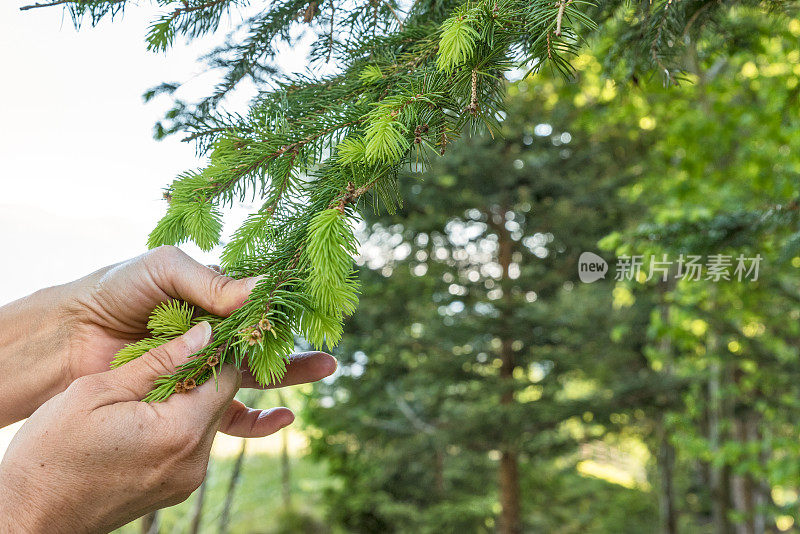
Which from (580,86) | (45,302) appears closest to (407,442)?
(580,86)

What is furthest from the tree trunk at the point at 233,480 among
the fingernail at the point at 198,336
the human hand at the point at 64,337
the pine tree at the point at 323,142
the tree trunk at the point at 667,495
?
the tree trunk at the point at 667,495

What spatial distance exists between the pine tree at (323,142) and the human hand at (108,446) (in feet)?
0.12

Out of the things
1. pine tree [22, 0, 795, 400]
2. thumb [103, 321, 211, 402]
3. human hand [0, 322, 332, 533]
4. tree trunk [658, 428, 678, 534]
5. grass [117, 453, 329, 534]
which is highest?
pine tree [22, 0, 795, 400]

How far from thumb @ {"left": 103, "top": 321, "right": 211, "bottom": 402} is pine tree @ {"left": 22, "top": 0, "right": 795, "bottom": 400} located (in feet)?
0.10

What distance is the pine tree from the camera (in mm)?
766

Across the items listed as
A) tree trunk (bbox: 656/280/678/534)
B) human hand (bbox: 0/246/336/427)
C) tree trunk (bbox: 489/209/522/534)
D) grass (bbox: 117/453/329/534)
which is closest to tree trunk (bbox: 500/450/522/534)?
tree trunk (bbox: 489/209/522/534)

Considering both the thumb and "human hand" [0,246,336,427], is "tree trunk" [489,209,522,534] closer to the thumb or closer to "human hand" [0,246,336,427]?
"human hand" [0,246,336,427]

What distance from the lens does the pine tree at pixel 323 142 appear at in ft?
2.51

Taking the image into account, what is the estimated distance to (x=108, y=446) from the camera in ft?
2.62

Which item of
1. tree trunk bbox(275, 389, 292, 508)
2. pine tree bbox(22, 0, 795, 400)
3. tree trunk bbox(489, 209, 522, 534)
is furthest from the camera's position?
tree trunk bbox(275, 389, 292, 508)

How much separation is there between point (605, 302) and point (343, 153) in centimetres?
832

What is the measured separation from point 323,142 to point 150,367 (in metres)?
0.46

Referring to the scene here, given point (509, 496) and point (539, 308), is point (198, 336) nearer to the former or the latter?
point (539, 308)

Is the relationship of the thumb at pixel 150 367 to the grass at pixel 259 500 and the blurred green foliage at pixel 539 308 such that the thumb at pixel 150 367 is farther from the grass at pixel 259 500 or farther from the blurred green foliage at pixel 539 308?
the grass at pixel 259 500
